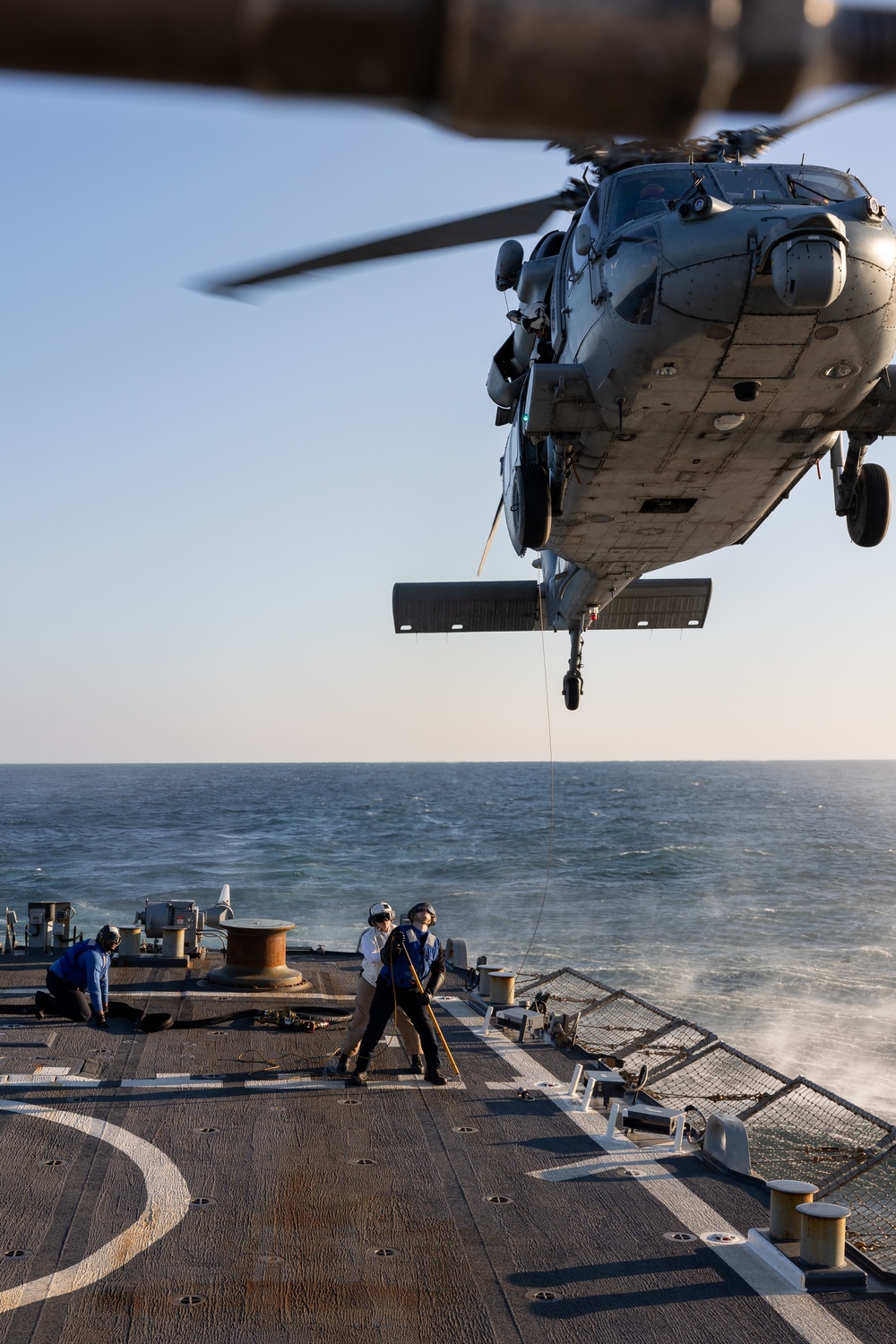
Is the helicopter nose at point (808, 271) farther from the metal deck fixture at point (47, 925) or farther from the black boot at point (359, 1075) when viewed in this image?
the metal deck fixture at point (47, 925)

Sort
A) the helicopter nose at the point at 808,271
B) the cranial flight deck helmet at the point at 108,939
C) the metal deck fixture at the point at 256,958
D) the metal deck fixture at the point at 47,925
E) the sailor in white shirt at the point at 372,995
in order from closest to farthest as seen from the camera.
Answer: the helicopter nose at the point at 808,271, the sailor in white shirt at the point at 372,995, the cranial flight deck helmet at the point at 108,939, the metal deck fixture at the point at 256,958, the metal deck fixture at the point at 47,925

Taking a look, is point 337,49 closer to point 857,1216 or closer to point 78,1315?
point 78,1315

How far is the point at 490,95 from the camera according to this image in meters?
1.50

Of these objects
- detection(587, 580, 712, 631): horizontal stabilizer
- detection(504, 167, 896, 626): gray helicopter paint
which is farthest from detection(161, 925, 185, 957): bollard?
detection(504, 167, 896, 626): gray helicopter paint

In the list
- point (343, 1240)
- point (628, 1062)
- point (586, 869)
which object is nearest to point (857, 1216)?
point (628, 1062)

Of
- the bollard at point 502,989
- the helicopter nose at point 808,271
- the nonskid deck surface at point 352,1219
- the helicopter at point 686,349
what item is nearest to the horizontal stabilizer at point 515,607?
the helicopter at point 686,349

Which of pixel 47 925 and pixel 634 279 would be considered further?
pixel 47 925

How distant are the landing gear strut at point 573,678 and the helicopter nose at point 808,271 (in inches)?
419

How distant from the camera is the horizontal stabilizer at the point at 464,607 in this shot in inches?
781

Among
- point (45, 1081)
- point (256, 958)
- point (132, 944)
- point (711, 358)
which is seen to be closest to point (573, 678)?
point (256, 958)

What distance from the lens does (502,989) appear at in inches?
637

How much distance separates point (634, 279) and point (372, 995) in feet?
25.1

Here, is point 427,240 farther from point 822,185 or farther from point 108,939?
point 108,939

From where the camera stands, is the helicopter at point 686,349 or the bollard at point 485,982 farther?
the bollard at point 485,982
